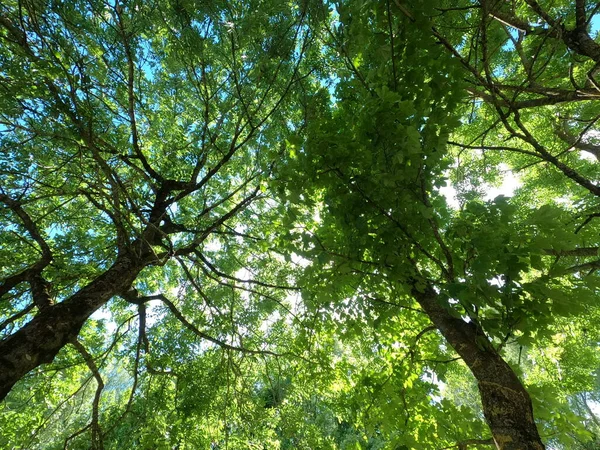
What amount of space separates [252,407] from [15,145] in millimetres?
3879

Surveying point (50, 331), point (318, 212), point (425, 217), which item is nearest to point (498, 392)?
point (425, 217)

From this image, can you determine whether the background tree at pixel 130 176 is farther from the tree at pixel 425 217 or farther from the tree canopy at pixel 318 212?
the tree at pixel 425 217

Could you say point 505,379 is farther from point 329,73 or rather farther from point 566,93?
point 329,73

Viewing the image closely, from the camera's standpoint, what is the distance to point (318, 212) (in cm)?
307

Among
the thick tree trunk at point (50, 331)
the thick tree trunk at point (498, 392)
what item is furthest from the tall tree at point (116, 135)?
the thick tree trunk at point (498, 392)

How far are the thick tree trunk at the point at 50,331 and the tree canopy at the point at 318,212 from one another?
0.6 inches

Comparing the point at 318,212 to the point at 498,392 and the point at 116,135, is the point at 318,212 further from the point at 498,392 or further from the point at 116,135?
the point at 116,135

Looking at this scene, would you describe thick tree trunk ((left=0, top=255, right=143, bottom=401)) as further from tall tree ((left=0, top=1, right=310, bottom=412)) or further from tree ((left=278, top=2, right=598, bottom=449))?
tree ((left=278, top=2, right=598, bottom=449))

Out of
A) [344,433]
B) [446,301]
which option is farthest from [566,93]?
[344,433]

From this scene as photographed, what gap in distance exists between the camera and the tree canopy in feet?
4.96

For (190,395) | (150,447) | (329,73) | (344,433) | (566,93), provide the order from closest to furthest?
1. (566,93)
2. (150,447)
3. (329,73)
4. (190,395)
5. (344,433)

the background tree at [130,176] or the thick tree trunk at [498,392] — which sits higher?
the background tree at [130,176]

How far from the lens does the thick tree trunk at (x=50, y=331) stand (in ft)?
7.22

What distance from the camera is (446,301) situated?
144 cm
